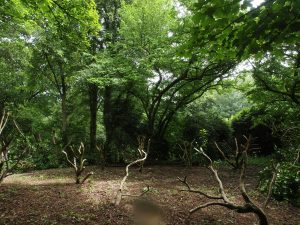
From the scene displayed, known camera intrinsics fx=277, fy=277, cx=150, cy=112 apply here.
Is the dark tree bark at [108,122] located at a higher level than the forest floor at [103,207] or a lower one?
higher

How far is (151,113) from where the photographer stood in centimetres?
1595

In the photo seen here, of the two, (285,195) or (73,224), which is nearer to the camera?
(73,224)

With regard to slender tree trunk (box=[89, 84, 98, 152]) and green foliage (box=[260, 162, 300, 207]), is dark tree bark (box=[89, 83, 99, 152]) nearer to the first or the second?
slender tree trunk (box=[89, 84, 98, 152])

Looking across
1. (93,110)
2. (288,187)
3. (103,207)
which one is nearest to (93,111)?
(93,110)

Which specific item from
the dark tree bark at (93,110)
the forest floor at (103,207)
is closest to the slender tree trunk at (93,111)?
the dark tree bark at (93,110)

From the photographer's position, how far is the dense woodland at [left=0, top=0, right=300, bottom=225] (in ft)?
14.0

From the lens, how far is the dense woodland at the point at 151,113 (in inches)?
168

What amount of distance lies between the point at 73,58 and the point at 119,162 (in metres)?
6.52

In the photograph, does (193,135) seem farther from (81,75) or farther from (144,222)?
(144,222)

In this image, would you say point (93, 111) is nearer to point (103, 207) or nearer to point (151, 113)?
point (151, 113)

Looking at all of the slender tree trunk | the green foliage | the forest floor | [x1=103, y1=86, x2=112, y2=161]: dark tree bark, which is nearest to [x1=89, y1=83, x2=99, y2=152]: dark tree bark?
the slender tree trunk

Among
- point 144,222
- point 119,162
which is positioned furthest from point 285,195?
point 119,162

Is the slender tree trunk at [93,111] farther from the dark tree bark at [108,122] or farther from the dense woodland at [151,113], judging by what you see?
the dark tree bark at [108,122]

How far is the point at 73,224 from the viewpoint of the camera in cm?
536
